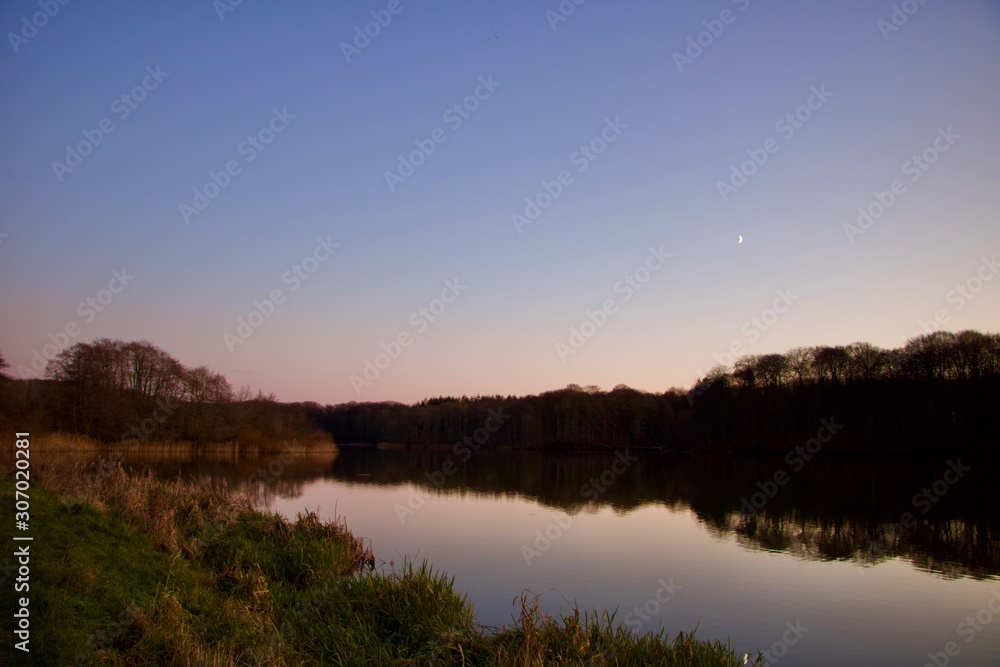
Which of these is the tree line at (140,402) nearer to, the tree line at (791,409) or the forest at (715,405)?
the forest at (715,405)

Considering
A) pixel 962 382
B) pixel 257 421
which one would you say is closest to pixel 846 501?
pixel 962 382

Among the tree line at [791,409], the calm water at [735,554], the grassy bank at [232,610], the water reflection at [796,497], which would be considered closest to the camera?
the grassy bank at [232,610]

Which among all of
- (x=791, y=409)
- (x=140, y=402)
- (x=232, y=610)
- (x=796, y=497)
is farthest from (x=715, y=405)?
(x=232, y=610)

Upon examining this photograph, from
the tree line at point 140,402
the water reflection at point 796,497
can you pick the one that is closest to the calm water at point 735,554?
the water reflection at point 796,497

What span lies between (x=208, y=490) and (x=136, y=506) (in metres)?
5.60

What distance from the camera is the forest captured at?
152 feet

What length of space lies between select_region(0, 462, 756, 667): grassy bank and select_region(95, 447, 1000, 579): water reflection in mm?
8475

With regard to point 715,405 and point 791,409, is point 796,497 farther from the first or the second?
point 715,405

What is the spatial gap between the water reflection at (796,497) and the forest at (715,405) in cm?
569

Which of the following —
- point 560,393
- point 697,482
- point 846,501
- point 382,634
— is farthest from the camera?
point 560,393

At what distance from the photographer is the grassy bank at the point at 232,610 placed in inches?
249

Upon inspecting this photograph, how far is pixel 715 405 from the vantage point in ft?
244

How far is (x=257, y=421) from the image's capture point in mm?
64438

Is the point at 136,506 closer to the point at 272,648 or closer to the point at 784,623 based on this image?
the point at 272,648
